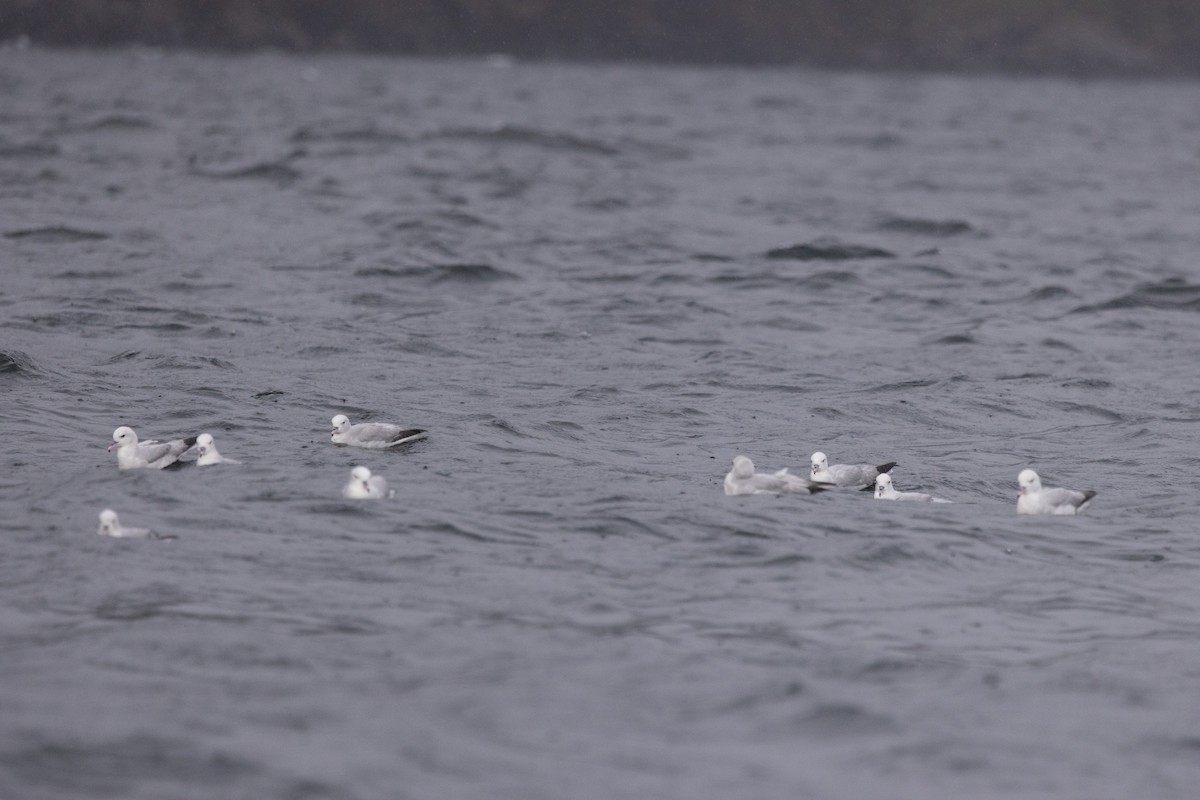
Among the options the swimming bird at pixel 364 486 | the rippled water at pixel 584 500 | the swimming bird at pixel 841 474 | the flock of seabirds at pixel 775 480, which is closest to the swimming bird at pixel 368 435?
the rippled water at pixel 584 500

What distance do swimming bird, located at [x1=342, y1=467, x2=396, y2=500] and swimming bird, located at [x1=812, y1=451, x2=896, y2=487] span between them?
381cm

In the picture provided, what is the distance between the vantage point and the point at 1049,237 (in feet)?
108

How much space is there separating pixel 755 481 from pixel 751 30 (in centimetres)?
12361

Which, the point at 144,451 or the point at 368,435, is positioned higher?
the point at 368,435

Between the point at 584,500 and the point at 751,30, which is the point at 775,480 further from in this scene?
the point at 751,30

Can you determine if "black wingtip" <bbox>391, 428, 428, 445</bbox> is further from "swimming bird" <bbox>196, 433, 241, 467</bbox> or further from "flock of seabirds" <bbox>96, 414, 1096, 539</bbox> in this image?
"swimming bird" <bbox>196, 433, 241, 467</bbox>

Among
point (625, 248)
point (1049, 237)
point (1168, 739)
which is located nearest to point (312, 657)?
point (1168, 739)

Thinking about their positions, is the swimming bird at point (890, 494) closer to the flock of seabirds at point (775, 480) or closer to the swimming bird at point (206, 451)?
the flock of seabirds at point (775, 480)

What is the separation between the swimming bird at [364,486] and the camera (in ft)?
43.2

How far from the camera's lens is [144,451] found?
14.0 m

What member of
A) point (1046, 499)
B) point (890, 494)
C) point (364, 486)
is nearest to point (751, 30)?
point (890, 494)

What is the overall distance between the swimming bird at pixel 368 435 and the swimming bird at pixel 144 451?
141 cm

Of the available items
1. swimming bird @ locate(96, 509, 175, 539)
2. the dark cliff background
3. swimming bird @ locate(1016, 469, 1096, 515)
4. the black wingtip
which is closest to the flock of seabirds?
swimming bird @ locate(1016, 469, 1096, 515)

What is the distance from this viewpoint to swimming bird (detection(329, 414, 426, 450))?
15.1 meters
